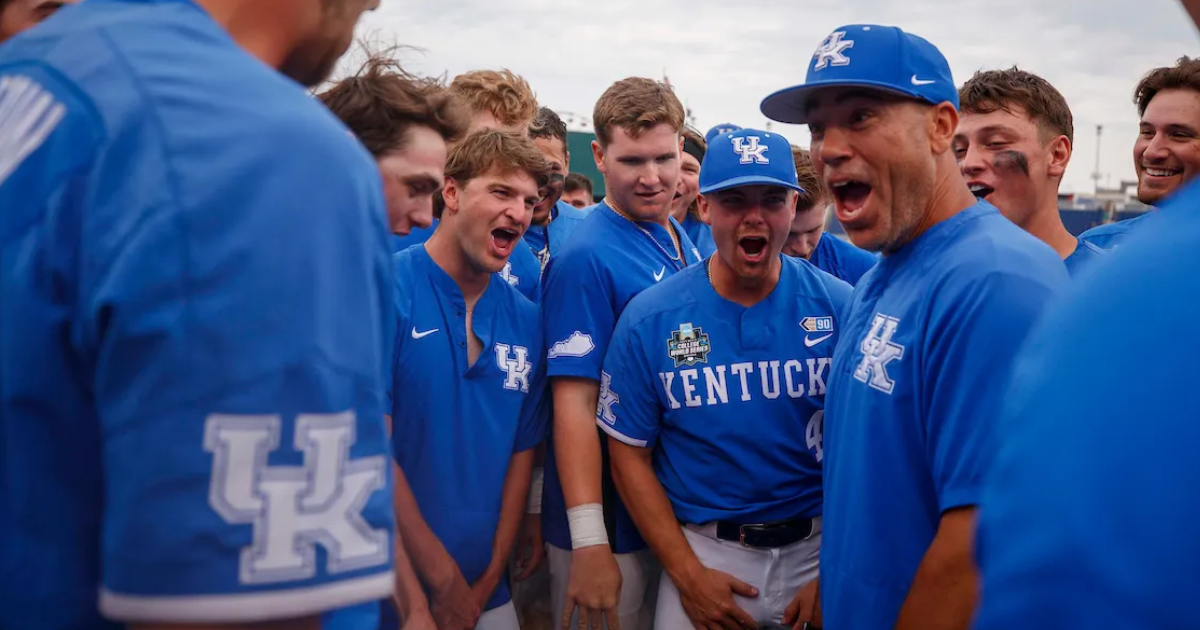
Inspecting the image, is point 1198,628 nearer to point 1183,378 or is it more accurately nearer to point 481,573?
point 1183,378

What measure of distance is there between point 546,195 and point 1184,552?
169 inches

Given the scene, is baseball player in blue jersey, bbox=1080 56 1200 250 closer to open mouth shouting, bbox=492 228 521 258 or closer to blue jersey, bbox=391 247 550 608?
open mouth shouting, bbox=492 228 521 258

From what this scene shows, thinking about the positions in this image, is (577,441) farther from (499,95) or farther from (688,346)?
(499,95)

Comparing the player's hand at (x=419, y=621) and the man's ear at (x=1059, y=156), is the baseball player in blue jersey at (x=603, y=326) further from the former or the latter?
the man's ear at (x=1059, y=156)

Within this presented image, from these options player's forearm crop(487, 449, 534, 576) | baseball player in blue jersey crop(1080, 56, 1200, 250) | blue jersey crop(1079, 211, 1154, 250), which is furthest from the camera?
blue jersey crop(1079, 211, 1154, 250)

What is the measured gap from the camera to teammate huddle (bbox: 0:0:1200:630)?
0.73 meters

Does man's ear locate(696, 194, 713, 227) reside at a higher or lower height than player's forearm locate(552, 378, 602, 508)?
→ higher

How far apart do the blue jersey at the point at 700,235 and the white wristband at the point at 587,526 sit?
6.55ft

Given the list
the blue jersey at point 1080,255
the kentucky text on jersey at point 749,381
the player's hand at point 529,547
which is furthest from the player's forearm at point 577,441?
the blue jersey at point 1080,255

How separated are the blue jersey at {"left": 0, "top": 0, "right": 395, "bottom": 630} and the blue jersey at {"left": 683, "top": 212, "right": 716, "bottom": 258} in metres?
4.20

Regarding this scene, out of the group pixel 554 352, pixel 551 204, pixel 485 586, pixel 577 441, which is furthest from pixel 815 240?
pixel 485 586

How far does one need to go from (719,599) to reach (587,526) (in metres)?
0.59

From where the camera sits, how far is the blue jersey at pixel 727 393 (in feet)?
10.7

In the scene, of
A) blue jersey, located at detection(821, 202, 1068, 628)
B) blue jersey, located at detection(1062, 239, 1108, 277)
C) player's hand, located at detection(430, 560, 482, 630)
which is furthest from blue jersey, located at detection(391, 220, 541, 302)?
blue jersey, located at detection(1062, 239, 1108, 277)
